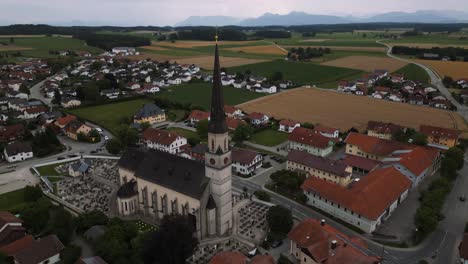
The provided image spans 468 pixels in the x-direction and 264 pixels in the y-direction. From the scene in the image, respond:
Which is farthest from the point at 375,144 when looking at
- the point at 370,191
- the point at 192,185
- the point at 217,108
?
the point at 217,108

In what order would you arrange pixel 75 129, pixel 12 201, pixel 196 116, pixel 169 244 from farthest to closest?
pixel 196 116
pixel 75 129
pixel 12 201
pixel 169 244

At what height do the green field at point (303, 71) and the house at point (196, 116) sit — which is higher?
the green field at point (303, 71)

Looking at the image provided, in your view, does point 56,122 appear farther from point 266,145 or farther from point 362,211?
point 362,211

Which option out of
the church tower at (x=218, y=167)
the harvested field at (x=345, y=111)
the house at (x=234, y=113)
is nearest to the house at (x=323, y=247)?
the church tower at (x=218, y=167)

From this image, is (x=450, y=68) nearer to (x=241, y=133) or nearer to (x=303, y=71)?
(x=303, y=71)

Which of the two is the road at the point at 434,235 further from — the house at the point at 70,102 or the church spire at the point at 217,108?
the house at the point at 70,102

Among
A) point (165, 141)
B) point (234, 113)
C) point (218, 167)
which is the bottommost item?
point (165, 141)
